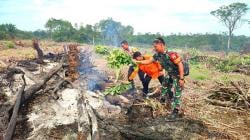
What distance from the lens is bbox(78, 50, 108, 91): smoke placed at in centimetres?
1018

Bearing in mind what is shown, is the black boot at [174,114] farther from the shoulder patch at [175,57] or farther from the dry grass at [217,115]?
the shoulder patch at [175,57]

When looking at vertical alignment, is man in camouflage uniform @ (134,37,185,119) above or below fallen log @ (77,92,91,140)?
above

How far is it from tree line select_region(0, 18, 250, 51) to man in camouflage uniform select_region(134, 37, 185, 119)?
64.4ft

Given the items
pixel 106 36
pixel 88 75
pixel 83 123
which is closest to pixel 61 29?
pixel 106 36

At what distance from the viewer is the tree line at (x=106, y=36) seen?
120ft

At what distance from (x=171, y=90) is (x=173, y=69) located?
0.73 metres

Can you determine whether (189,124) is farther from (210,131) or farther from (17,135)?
(17,135)

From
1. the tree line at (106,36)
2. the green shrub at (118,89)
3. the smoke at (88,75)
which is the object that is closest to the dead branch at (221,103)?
the green shrub at (118,89)

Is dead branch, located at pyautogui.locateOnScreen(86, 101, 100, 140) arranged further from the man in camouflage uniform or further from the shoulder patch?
the shoulder patch

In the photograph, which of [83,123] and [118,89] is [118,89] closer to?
[118,89]

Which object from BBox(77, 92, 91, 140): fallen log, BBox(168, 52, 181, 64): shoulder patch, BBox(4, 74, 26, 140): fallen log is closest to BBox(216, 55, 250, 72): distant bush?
BBox(168, 52, 181, 64): shoulder patch

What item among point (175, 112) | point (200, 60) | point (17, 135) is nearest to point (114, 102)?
point (175, 112)

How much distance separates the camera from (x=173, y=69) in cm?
865

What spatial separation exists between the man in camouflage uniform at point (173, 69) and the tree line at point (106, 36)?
19623 mm
